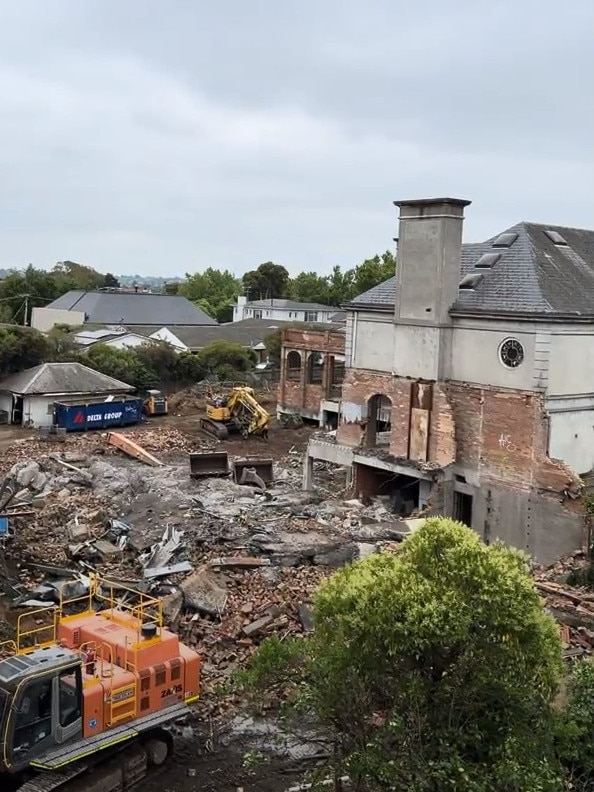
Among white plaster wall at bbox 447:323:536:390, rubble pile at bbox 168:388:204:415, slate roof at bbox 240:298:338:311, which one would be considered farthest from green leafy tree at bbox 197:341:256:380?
white plaster wall at bbox 447:323:536:390

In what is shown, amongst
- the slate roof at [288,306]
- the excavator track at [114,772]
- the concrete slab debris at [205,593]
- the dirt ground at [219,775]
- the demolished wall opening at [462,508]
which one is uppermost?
the slate roof at [288,306]

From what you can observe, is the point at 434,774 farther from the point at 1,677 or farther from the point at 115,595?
the point at 115,595

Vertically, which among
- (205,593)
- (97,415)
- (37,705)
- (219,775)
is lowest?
(219,775)

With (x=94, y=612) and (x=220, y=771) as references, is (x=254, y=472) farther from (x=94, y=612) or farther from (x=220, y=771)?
(x=220, y=771)

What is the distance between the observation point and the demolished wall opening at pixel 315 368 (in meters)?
47.8

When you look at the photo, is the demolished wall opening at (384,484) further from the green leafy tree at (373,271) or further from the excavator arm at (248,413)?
the green leafy tree at (373,271)

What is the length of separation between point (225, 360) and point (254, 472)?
29.8 m

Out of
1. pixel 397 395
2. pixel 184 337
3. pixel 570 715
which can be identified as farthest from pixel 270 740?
pixel 184 337

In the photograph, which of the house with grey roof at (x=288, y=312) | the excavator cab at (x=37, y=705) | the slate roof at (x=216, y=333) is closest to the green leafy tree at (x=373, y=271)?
the house with grey roof at (x=288, y=312)

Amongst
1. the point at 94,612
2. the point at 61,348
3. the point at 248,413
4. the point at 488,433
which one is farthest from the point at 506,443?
the point at 61,348

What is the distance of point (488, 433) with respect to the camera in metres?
25.2

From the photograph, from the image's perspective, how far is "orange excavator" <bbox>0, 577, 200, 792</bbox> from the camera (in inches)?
451

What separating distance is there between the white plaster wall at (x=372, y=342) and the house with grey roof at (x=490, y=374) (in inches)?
2.2

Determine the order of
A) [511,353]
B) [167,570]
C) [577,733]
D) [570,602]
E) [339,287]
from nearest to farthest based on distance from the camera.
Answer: [577,733]
[570,602]
[167,570]
[511,353]
[339,287]
